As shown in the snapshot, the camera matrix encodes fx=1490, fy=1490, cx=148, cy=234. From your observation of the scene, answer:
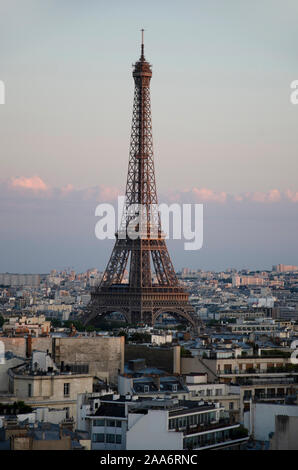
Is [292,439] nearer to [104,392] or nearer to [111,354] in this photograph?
[104,392]

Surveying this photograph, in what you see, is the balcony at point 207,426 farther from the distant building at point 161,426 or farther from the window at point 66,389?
the window at point 66,389

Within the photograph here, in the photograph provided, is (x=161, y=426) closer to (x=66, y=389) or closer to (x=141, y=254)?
(x=66, y=389)

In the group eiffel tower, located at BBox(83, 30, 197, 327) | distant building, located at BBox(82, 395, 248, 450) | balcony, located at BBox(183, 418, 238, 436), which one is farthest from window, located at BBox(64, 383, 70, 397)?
eiffel tower, located at BBox(83, 30, 197, 327)

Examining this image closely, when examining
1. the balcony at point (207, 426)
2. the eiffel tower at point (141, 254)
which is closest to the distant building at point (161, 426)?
the balcony at point (207, 426)

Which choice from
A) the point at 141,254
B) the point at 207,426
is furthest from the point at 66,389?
the point at 141,254

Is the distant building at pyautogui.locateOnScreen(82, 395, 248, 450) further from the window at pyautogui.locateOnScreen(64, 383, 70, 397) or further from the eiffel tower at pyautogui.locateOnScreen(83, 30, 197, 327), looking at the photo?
the eiffel tower at pyautogui.locateOnScreen(83, 30, 197, 327)

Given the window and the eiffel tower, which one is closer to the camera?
the window

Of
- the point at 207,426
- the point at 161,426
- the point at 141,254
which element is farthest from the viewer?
the point at 141,254

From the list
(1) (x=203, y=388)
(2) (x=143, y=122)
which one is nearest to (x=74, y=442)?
(1) (x=203, y=388)
